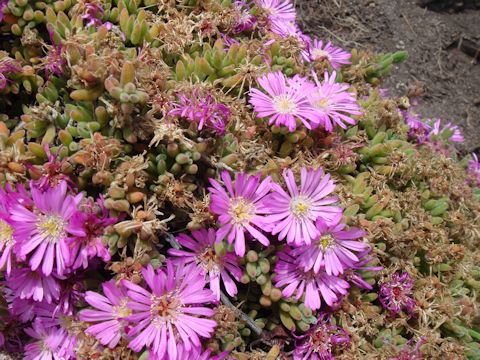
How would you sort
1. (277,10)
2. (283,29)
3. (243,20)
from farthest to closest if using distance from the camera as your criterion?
1. (277,10)
2. (283,29)
3. (243,20)

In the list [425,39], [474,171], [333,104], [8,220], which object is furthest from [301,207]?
[425,39]

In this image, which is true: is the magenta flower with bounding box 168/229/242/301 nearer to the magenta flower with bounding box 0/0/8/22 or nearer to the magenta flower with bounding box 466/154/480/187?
the magenta flower with bounding box 0/0/8/22

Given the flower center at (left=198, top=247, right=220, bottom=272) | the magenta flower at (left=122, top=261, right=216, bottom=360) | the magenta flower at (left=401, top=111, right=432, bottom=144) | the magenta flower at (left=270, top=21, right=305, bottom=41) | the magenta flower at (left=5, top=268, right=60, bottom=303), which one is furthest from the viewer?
the magenta flower at (left=401, top=111, right=432, bottom=144)

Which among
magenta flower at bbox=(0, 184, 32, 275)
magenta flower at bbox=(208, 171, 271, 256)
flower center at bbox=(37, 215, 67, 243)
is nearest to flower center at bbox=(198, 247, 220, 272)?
magenta flower at bbox=(208, 171, 271, 256)

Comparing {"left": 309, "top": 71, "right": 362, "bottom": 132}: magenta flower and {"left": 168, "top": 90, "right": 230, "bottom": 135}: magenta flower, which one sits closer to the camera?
{"left": 168, "top": 90, "right": 230, "bottom": 135}: magenta flower

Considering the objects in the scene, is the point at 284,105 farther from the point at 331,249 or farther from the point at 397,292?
the point at 397,292

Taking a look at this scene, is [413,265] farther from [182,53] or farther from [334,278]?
[182,53]
